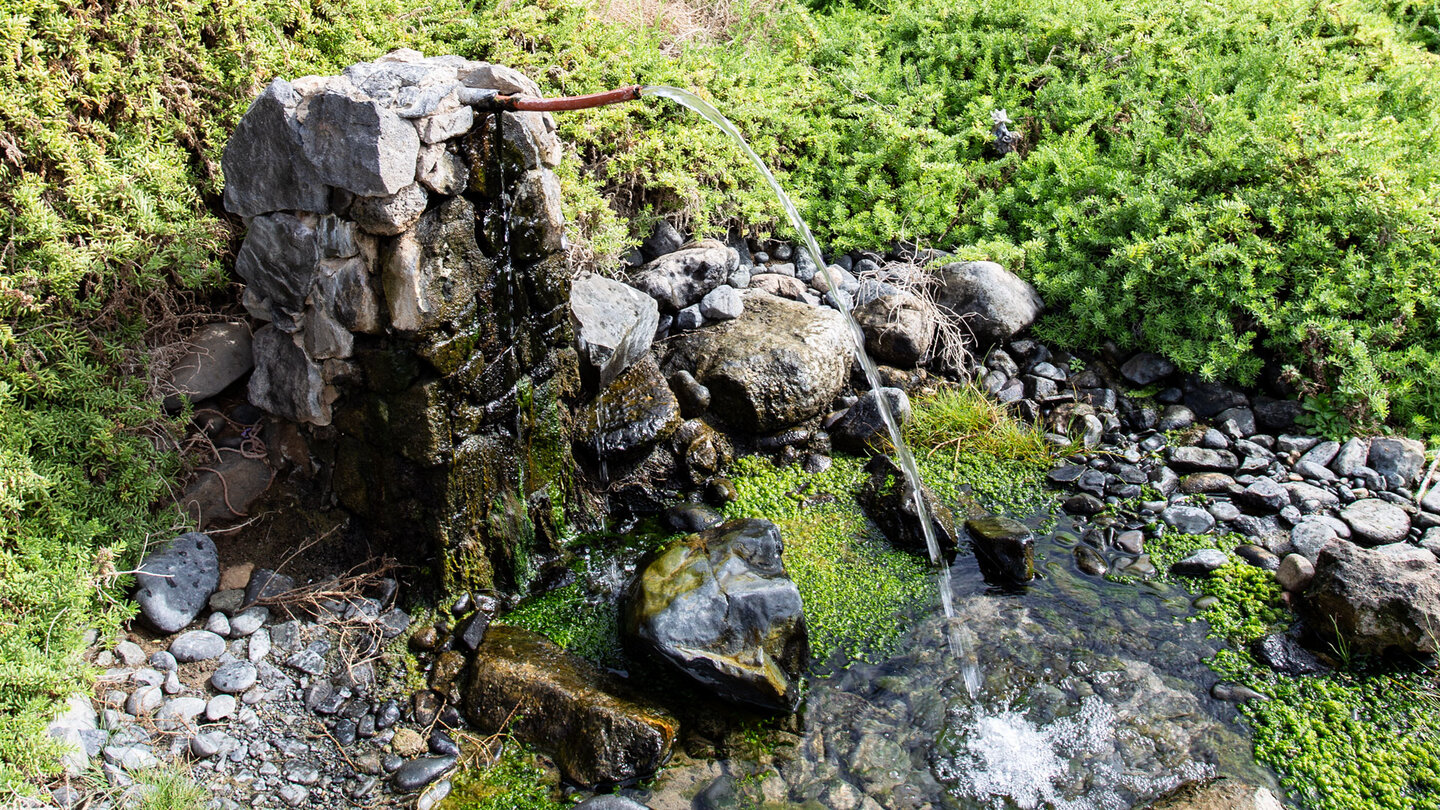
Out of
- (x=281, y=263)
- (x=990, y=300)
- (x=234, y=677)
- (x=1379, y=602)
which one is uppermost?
(x=281, y=263)

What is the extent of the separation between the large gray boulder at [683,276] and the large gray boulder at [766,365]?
12.0 inches

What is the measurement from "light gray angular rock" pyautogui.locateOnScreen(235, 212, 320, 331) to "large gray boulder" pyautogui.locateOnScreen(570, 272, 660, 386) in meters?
1.41

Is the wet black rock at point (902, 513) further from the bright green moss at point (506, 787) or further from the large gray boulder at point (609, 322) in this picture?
the bright green moss at point (506, 787)

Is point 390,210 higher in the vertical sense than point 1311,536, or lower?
higher

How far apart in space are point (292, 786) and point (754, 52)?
23.2 ft

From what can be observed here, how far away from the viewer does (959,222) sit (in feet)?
25.0

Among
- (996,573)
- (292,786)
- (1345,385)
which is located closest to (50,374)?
(292,786)

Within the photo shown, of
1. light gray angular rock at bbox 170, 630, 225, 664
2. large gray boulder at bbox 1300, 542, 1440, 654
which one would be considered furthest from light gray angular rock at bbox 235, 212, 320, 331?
large gray boulder at bbox 1300, 542, 1440, 654

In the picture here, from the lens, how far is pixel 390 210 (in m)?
3.97

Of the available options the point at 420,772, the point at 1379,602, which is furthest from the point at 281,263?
the point at 1379,602

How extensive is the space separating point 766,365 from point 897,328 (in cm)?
119

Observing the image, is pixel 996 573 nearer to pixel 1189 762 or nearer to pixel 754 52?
pixel 1189 762

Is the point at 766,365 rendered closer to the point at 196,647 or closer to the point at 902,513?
the point at 902,513

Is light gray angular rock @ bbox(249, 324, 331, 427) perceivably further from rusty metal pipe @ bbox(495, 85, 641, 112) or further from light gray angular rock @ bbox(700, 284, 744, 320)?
light gray angular rock @ bbox(700, 284, 744, 320)
